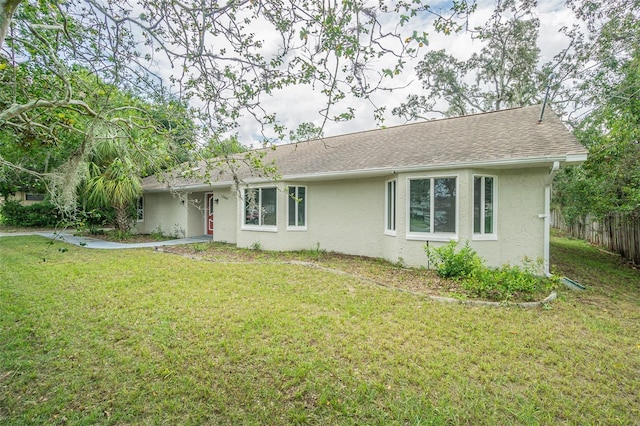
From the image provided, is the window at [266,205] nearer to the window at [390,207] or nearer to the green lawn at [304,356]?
the window at [390,207]

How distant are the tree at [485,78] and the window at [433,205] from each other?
1235 centimetres

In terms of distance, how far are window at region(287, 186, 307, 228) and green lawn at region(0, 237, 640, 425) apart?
15.2 ft

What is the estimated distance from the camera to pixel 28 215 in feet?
62.4

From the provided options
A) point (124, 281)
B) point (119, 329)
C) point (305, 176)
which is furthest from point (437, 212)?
point (124, 281)

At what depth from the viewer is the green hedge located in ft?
61.2

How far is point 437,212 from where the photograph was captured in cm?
788

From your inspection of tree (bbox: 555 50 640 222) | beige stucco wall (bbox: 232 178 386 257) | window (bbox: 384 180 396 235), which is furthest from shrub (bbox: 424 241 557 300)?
tree (bbox: 555 50 640 222)

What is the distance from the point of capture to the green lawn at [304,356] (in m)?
2.83

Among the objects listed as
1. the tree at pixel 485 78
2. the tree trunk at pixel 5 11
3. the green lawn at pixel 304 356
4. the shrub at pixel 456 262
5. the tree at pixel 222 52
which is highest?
the tree at pixel 485 78

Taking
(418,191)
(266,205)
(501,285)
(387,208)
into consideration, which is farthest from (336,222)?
(501,285)

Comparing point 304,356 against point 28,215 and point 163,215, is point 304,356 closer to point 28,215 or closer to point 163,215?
point 163,215

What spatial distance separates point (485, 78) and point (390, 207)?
18916 millimetres

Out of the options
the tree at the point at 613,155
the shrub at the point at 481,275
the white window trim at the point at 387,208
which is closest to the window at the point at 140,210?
the white window trim at the point at 387,208

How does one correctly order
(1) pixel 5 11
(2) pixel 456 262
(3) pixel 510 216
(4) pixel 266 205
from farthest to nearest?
1. (4) pixel 266 205
2. (3) pixel 510 216
3. (2) pixel 456 262
4. (1) pixel 5 11
